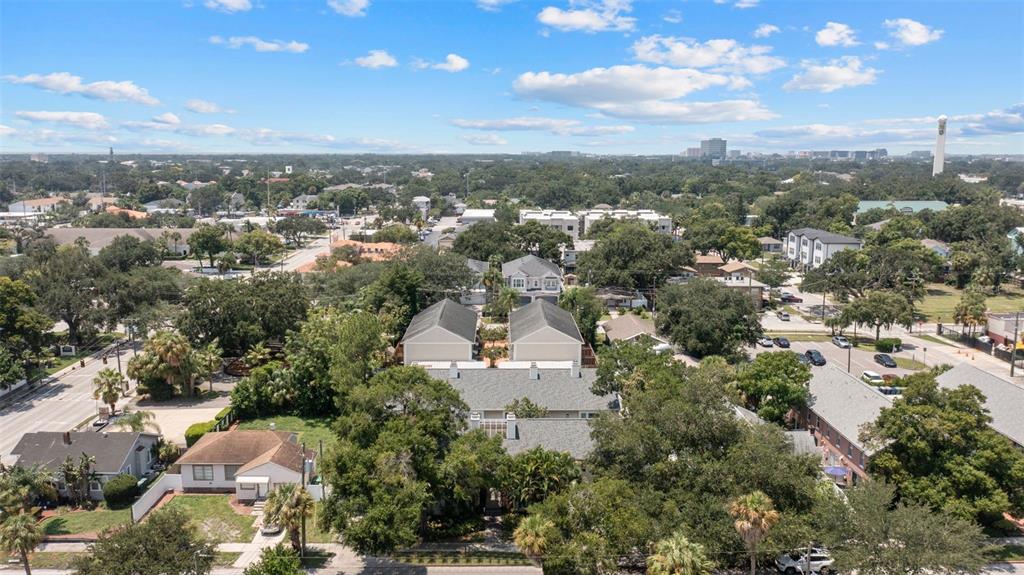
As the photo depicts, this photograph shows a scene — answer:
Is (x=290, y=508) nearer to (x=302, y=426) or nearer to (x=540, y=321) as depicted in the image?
(x=302, y=426)

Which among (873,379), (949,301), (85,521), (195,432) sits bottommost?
(85,521)

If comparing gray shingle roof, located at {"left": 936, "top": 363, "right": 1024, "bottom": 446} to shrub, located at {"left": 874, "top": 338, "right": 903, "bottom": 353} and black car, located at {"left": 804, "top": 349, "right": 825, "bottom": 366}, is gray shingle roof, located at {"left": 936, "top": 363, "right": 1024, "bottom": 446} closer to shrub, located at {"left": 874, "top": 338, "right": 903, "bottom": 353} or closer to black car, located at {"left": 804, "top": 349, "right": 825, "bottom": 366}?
black car, located at {"left": 804, "top": 349, "right": 825, "bottom": 366}

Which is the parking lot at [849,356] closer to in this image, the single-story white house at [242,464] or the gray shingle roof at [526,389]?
the gray shingle roof at [526,389]

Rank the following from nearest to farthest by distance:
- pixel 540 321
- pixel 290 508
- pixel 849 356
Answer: pixel 290 508 < pixel 849 356 < pixel 540 321

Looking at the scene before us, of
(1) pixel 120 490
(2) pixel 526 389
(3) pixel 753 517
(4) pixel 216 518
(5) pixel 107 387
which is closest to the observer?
(3) pixel 753 517

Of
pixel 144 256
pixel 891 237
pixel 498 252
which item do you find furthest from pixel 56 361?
pixel 891 237

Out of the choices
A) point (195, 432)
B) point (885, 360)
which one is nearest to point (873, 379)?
point (885, 360)

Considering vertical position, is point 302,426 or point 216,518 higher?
point 302,426
